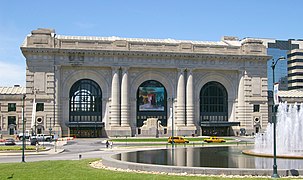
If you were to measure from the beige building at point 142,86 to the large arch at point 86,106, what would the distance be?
221mm

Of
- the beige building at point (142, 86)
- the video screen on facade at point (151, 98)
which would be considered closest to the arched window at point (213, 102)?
the beige building at point (142, 86)

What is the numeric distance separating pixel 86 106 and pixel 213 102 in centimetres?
3005

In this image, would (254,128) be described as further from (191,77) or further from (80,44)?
(80,44)

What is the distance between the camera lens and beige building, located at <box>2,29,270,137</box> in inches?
3570

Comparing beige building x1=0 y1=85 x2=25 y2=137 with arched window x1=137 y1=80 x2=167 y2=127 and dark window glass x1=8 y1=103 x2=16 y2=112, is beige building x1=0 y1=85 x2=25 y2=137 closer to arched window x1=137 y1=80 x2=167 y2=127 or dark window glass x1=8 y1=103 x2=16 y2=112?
dark window glass x1=8 y1=103 x2=16 y2=112

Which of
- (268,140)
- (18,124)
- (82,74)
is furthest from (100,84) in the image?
(268,140)

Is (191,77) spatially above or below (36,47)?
below

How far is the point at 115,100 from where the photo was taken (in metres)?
93.2

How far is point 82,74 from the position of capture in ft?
307

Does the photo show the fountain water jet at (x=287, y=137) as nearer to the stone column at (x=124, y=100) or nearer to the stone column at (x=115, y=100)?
the stone column at (x=124, y=100)

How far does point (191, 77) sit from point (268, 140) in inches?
2052

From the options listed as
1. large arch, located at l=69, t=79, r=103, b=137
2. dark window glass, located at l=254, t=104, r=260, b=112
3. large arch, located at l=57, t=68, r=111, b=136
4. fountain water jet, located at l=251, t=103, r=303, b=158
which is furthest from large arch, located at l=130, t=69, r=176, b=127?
fountain water jet, located at l=251, t=103, r=303, b=158

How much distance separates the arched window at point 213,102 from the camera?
330 ft

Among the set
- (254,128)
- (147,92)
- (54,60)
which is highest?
(54,60)
